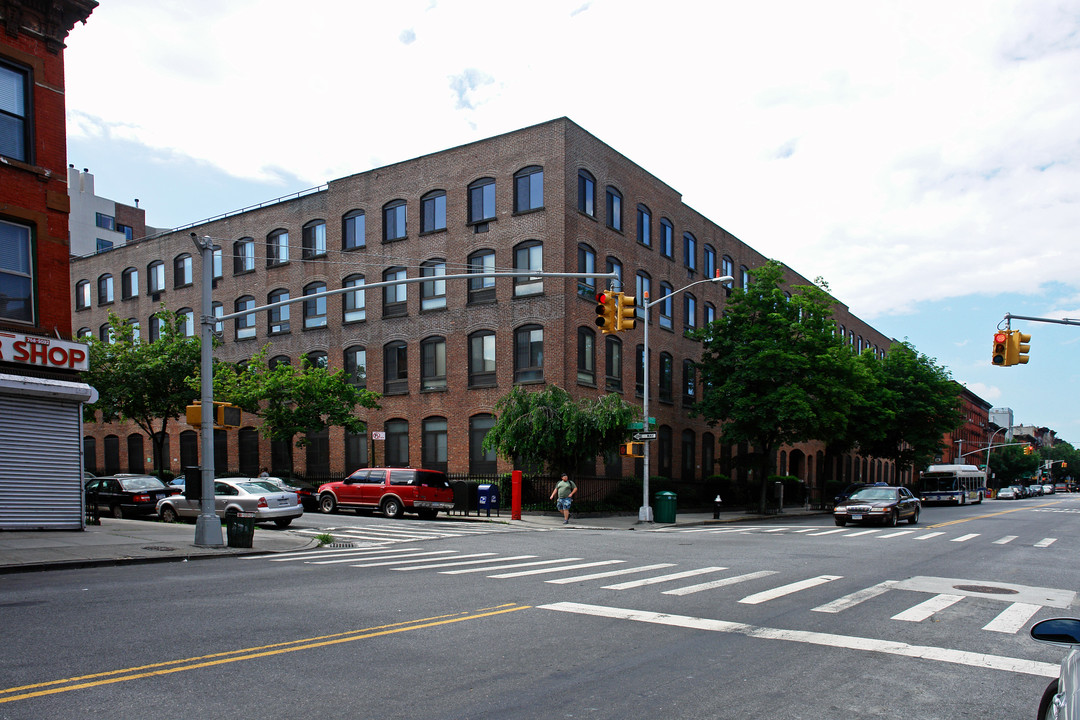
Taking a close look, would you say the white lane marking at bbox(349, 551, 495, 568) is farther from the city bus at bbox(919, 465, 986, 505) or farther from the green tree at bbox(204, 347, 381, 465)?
the city bus at bbox(919, 465, 986, 505)

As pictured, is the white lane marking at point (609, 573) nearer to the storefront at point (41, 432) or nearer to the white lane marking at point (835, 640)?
the white lane marking at point (835, 640)

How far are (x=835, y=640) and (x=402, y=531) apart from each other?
16668mm

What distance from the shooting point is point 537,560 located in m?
15.4

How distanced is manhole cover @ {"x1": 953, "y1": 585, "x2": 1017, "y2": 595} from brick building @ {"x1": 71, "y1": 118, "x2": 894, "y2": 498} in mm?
22755

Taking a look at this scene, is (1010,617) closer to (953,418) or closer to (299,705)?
(299,705)

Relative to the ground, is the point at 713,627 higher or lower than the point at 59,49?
lower

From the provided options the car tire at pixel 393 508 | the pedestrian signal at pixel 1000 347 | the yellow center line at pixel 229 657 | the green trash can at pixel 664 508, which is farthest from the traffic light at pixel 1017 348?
the car tire at pixel 393 508

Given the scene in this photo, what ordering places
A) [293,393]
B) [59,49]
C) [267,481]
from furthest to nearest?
[293,393]
[267,481]
[59,49]

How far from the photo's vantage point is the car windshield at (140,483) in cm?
2725

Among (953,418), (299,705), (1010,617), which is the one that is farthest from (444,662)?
(953,418)

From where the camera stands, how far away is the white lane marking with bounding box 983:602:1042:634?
8.97 metres

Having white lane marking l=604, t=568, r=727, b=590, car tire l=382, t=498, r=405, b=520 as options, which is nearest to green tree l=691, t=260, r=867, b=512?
car tire l=382, t=498, r=405, b=520

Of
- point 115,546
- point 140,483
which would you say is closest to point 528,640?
point 115,546

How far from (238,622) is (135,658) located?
1713mm
